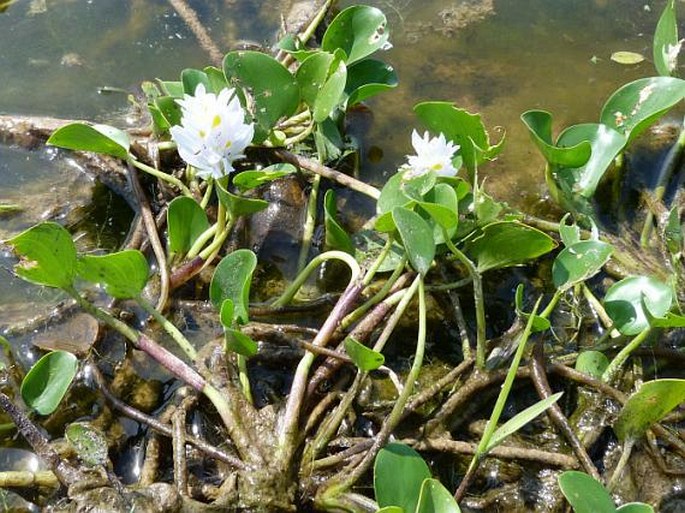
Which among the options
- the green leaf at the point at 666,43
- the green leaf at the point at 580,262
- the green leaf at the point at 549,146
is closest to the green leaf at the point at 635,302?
the green leaf at the point at 580,262

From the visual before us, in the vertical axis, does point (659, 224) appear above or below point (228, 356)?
below

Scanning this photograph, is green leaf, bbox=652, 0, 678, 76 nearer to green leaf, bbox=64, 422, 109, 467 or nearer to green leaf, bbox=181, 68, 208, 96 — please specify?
green leaf, bbox=181, 68, 208, 96

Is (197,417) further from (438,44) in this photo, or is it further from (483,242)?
(438,44)

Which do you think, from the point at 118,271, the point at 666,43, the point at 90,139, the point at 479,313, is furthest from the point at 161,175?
the point at 666,43

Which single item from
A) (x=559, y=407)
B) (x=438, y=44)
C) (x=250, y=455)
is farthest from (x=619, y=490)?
(x=438, y=44)

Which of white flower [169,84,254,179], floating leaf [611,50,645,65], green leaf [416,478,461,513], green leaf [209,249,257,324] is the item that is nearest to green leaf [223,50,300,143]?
white flower [169,84,254,179]

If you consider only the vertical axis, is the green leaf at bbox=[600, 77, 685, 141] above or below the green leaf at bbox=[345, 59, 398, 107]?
below
